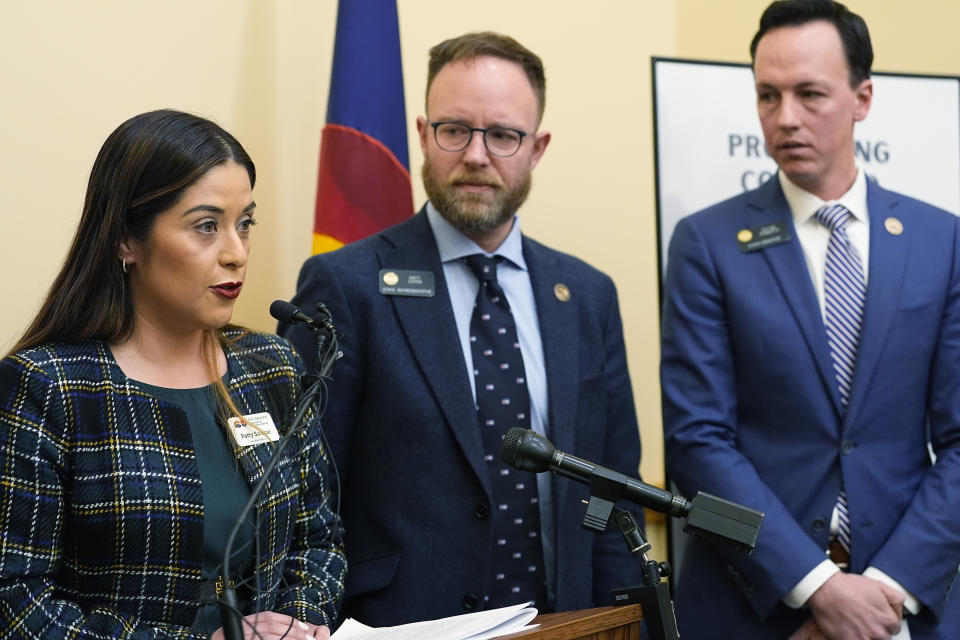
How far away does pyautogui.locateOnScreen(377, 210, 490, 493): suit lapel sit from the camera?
229 cm

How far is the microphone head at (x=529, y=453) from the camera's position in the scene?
1.57 m

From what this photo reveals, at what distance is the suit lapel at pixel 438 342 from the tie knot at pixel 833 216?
37.6 inches

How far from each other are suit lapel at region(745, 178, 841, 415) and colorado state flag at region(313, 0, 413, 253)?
99 cm

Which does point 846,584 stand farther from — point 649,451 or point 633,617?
point 649,451

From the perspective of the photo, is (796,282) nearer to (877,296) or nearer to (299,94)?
(877,296)

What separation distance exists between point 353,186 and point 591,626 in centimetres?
171

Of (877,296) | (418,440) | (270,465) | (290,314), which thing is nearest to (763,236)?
(877,296)

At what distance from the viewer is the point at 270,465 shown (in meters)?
1.39

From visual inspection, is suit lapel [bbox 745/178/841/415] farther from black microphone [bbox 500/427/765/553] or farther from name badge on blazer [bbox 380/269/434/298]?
black microphone [bbox 500/427/765/553]

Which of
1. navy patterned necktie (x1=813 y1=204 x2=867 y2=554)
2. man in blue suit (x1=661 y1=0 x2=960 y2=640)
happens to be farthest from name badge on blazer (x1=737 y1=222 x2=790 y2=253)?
navy patterned necktie (x1=813 y1=204 x2=867 y2=554)

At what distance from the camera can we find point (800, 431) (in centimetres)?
250

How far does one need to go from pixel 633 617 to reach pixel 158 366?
3.02 feet

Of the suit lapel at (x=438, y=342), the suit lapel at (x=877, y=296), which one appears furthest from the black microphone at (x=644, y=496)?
the suit lapel at (x=877, y=296)

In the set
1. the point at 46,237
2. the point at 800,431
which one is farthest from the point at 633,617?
the point at 46,237
